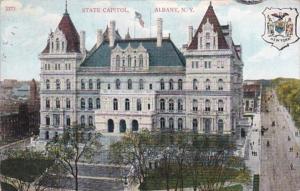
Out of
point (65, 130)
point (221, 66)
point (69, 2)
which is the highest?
point (69, 2)

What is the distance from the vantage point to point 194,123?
273 inches

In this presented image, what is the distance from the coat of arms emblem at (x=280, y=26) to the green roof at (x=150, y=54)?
3.70ft

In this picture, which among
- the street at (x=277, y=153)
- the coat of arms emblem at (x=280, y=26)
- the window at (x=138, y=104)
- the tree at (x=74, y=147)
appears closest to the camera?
the coat of arms emblem at (x=280, y=26)

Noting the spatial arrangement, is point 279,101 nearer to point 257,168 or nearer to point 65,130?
point 257,168

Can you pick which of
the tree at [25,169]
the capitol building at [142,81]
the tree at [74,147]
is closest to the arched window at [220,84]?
the capitol building at [142,81]

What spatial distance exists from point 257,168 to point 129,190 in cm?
160

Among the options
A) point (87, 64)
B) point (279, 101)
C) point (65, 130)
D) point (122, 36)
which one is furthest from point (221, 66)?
point (65, 130)

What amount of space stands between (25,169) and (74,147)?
0.73m

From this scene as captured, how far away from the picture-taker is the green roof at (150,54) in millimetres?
6887

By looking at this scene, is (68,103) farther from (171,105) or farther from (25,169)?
(171,105)

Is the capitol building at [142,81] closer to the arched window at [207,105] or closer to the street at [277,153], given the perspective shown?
the arched window at [207,105]

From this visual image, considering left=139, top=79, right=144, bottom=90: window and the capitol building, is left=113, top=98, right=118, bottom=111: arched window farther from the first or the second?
left=139, top=79, right=144, bottom=90: window

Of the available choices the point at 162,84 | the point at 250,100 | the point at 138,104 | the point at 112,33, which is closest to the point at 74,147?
the point at 138,104

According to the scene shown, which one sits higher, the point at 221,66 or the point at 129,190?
the point at 221,66
